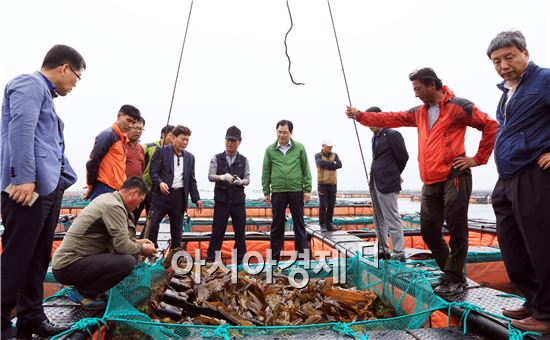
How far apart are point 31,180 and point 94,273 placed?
870 mm

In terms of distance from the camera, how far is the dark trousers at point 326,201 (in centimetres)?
573

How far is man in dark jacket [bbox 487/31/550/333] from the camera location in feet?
5.68

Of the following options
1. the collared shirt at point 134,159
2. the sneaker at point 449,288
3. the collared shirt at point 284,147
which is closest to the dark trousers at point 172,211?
the collared shirt at point 134,159

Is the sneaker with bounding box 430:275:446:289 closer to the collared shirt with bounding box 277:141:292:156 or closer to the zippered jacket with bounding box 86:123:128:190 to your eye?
the collared shirt with bounding box 277:141:292:156

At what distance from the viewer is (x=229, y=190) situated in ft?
14.5

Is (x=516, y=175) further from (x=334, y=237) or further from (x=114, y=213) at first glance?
(x=334, y=237)

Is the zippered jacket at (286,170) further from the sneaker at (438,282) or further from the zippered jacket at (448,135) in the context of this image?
the sneaker at (438,282)

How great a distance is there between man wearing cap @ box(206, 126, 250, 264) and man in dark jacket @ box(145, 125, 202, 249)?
40cm

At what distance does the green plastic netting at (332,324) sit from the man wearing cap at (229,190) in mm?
1225

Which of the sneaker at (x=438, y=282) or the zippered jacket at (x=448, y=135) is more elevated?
the zippered jacket at (x=448, y=135)

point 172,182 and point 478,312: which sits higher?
point 172,182

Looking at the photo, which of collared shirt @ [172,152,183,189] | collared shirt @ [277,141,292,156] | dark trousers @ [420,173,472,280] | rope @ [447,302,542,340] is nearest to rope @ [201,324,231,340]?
rope @ [447,302,542,340]

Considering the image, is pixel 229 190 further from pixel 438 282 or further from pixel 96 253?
pixel 438 282

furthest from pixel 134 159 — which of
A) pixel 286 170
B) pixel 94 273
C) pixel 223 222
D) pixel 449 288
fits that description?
pixel 449 288
